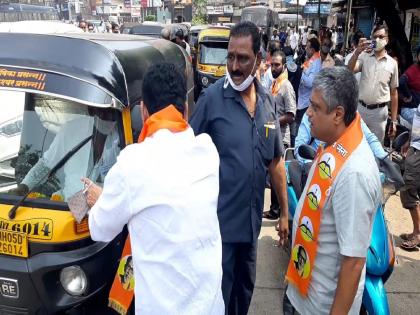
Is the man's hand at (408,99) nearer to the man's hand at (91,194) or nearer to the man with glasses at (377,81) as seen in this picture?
the man with glasses at (377,81)

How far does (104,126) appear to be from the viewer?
8.43 ft

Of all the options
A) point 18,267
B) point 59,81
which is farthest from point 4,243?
Answer: point 59,81

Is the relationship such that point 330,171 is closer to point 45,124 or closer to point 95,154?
point 95,154

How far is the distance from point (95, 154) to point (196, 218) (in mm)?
1104

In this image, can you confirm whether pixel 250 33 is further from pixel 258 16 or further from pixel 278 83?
pixel 258 16

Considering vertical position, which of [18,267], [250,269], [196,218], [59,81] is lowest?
[250,269]

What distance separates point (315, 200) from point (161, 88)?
0.87 meters

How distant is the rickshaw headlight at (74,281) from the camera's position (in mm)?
2309

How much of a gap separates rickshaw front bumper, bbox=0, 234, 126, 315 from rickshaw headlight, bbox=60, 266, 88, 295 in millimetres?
16

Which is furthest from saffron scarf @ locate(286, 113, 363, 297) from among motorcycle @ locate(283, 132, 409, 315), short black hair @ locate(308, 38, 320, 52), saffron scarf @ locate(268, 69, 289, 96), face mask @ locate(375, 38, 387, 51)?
short black hair @ locate(308, 38, 320, 52)

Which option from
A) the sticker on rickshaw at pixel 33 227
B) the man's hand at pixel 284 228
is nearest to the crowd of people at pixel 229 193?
the man's hand at pixel 284 228

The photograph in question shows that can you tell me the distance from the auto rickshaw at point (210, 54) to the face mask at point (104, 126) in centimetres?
953

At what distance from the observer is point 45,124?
2.64 metres

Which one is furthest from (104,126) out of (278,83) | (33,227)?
(278,83)
